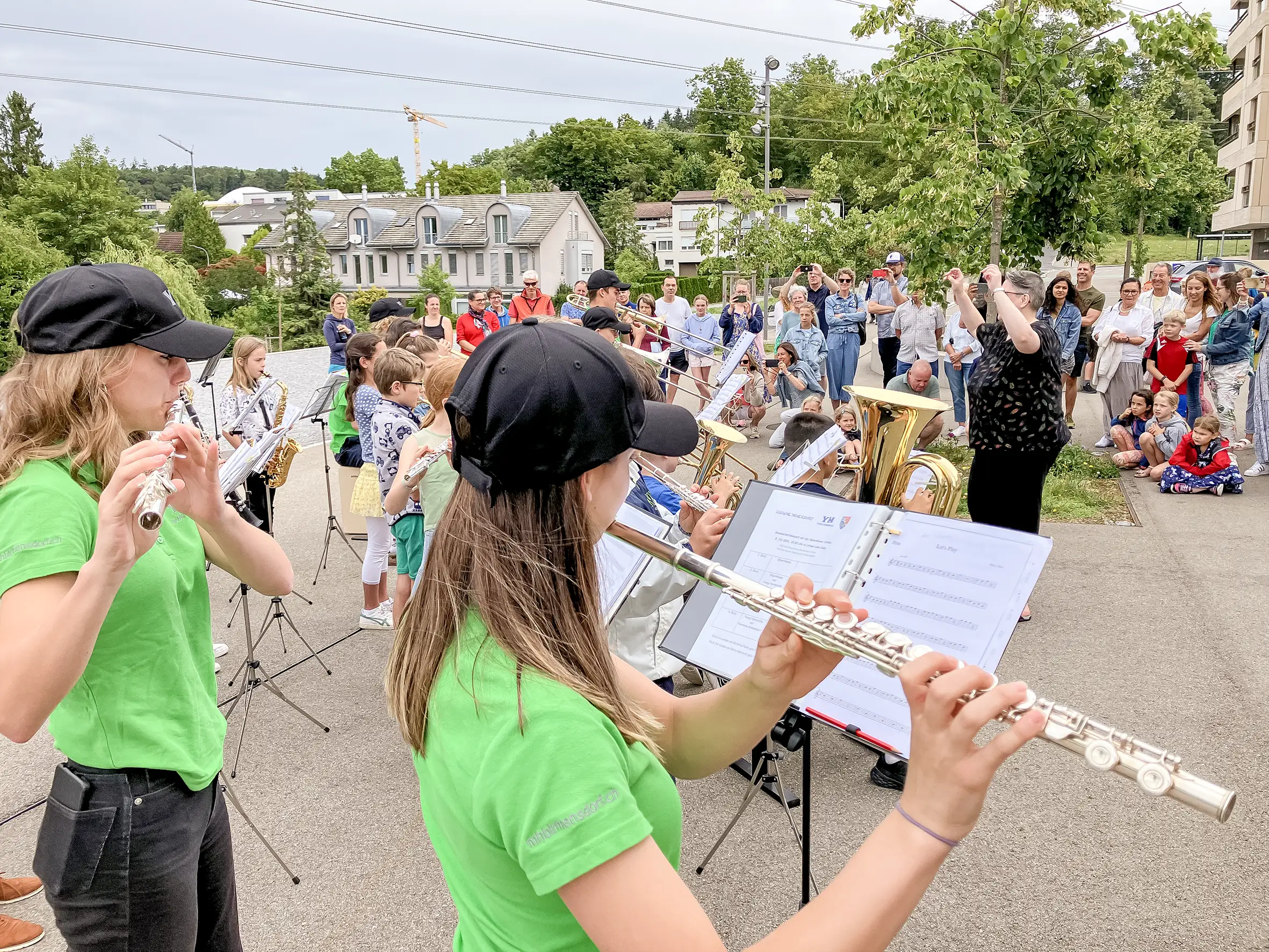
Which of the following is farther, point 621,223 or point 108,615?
point 621,223

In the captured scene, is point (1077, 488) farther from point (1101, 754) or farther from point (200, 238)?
point (200, 238)

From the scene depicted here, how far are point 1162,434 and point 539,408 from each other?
33.5 feet

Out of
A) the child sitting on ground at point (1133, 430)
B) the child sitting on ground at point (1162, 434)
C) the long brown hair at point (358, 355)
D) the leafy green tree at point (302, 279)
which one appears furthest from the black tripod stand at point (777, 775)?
the leafy green tree at point (302, 279)

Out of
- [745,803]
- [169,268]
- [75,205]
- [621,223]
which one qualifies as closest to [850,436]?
[745,803]

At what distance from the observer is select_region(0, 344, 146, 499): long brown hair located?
191 cm

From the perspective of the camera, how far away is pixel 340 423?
22.9ft

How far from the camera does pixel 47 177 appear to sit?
33.6 metres

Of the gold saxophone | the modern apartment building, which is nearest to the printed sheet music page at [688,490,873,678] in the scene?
the gold saxophone

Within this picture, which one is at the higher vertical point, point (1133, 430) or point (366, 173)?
point (366, 173)

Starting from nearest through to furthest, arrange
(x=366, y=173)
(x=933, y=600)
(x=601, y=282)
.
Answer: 1. (x=933, y=600)
2. (x=601, y=282)
3. (x=366, y=173)

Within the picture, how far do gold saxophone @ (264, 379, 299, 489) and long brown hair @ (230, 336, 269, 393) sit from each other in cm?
26

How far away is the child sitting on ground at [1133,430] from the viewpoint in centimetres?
989

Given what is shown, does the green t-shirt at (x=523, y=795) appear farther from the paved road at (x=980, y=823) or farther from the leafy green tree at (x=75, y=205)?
the leafy green tree at (x=75, y=205)

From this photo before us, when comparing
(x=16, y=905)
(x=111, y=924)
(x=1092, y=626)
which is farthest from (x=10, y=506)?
(x=1092, y=626)
